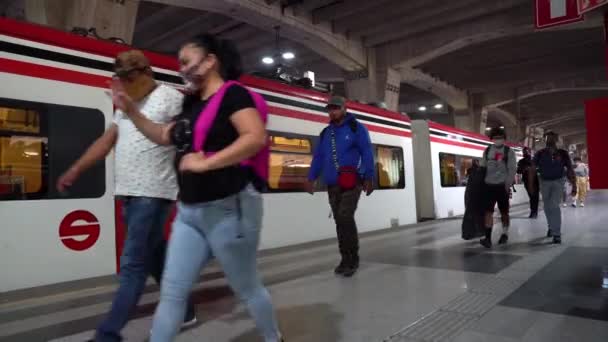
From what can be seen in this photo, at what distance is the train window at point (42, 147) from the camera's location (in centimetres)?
329

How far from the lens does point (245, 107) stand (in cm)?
163

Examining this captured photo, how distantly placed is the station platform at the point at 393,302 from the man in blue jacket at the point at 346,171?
326mm

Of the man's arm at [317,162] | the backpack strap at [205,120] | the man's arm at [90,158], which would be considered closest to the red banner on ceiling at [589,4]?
the backpack strap at [205,120]

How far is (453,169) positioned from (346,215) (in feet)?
23.8

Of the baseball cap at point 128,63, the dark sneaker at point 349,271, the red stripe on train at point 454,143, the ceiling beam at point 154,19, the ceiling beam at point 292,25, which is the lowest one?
Result: the dark sneaker at point 349,271

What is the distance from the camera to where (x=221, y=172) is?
5.31 feet

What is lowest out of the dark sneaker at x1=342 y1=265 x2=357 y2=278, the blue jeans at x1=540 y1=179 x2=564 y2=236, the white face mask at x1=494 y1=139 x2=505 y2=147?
the dark sneaker at x1=342 y1=265 x2=357 y2=278

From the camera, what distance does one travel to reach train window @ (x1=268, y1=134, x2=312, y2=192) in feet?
17.9

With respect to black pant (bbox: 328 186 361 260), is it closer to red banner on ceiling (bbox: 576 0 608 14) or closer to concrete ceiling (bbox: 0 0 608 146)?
red banner on ceiling (bbox: 576 0 608 14)

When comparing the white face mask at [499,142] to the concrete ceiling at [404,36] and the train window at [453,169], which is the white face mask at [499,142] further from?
the concrete ceiling at [404,36]

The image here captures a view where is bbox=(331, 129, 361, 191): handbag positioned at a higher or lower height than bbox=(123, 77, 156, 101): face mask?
lower

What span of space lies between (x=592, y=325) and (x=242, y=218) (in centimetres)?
232

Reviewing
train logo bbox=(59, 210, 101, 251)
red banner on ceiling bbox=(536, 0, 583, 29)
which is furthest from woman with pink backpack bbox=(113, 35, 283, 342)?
red banner on ceiling bbox=(536, 0, 583, 29)

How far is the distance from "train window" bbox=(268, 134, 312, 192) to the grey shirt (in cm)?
246
